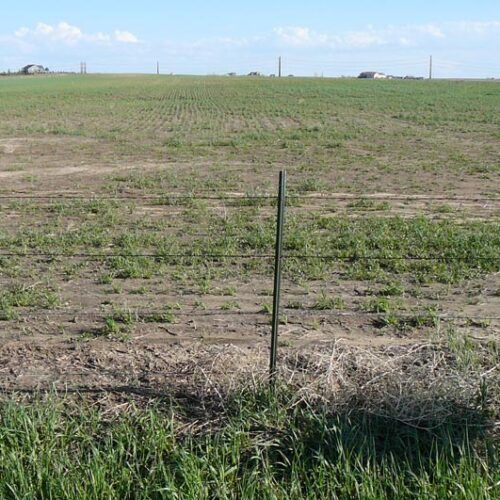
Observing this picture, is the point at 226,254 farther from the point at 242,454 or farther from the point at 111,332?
the point at 242,454

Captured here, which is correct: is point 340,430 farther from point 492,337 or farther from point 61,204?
point 61,204

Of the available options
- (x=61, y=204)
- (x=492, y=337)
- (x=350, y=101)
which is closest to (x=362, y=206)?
(x=61, y=204)

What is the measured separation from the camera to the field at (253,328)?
15.8 feet

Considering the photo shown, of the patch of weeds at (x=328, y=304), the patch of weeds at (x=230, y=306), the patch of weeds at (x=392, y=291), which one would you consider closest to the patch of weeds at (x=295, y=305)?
the patch of weeds at (x=328, y=304)

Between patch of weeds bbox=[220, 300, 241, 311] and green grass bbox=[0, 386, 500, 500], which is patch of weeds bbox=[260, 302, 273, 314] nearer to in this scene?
patch of weeds bbox=[220, 300, 241, 311]

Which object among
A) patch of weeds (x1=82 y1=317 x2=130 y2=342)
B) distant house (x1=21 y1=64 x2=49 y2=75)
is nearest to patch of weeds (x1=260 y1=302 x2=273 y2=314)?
patch of weeds (x1=82 y1=317 x2=130 y2=342)

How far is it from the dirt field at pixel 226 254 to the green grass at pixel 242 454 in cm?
75

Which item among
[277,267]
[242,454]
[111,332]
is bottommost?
[242,454]

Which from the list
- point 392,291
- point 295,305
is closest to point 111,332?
point 295,305

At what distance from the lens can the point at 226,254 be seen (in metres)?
9.77

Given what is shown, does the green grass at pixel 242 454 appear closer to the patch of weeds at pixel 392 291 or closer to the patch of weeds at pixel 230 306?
the patch of weeds at pixel 230 306

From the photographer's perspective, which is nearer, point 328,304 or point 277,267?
point 277,267

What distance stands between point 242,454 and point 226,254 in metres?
4.98

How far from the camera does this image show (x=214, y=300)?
8.16 meters
